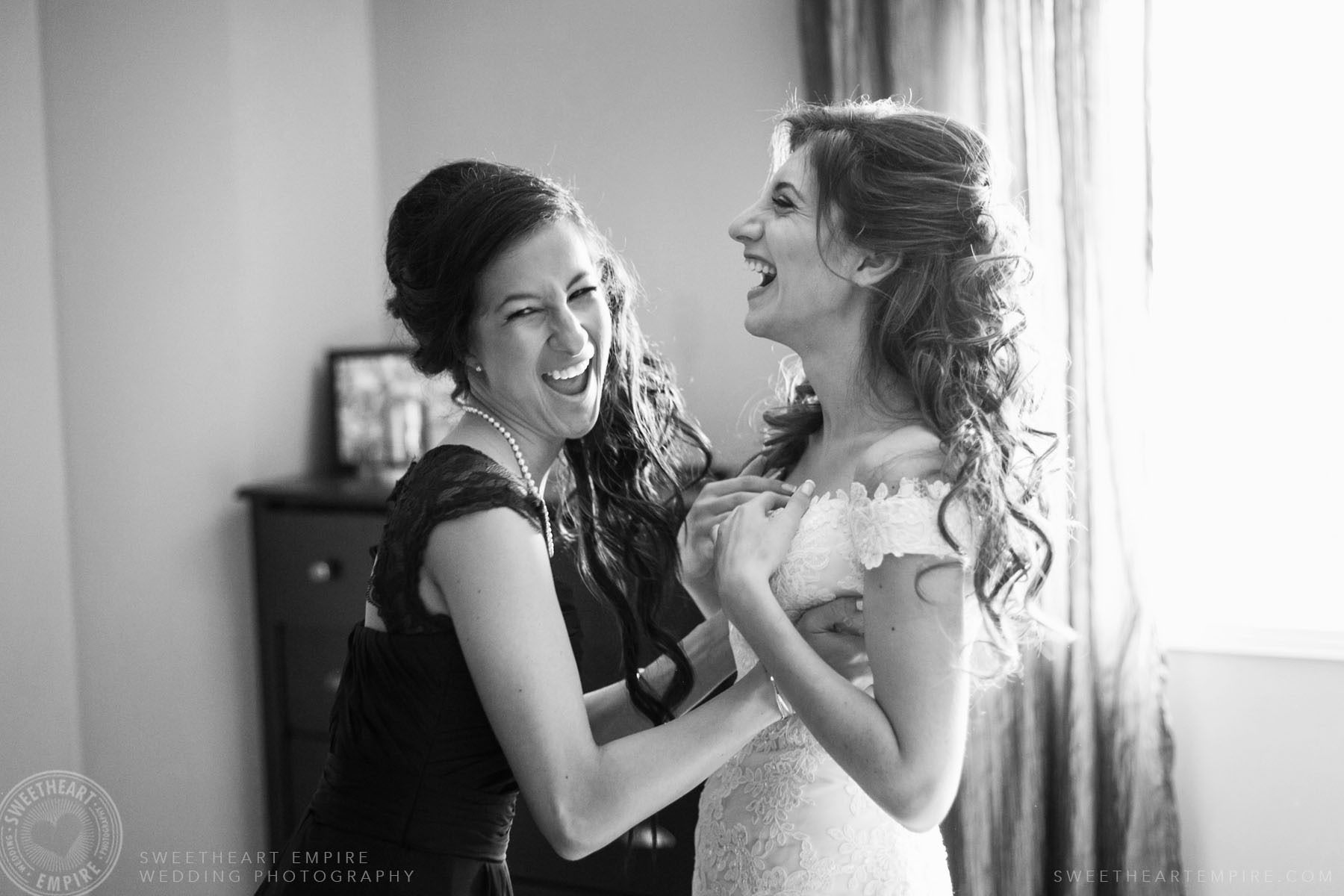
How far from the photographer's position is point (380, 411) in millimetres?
2914

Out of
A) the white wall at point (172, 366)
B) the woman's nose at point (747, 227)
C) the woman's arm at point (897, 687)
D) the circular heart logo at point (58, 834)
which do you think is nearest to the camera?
the woman's arm at point (897, 687)

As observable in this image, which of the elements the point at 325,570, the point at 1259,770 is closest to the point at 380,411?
the point at 325,570

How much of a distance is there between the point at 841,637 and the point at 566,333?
488 millimetres

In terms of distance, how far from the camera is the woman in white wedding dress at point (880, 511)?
1.23 meters

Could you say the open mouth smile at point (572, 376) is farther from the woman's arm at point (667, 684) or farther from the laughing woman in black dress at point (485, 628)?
the woman's arm at point (667, 684)

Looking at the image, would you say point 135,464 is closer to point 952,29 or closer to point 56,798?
point 56,798

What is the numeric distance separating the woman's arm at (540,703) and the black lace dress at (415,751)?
40 millimetres

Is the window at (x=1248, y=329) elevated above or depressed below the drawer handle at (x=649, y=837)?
above

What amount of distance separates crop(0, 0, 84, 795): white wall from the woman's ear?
2.13m

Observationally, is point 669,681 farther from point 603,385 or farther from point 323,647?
point 323,647

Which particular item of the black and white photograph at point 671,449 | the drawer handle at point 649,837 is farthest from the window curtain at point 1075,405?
the drawer handle at point 649,837

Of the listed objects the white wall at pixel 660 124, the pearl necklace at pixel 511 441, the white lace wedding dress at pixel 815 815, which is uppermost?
the white wall at pixel 660 124

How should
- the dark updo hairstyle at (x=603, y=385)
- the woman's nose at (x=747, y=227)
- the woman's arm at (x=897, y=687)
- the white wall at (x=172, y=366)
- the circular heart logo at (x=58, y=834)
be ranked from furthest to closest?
the white wall at (x=172, y=366) → the circular heart logo at (x=58, y=834) → the woman's nose at (x=747, y=227) → the dark updo hairstyle at (x=603, y=385) → the woman's arm at (x=897, y=687)

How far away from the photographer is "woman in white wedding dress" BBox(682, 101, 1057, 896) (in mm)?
1229
